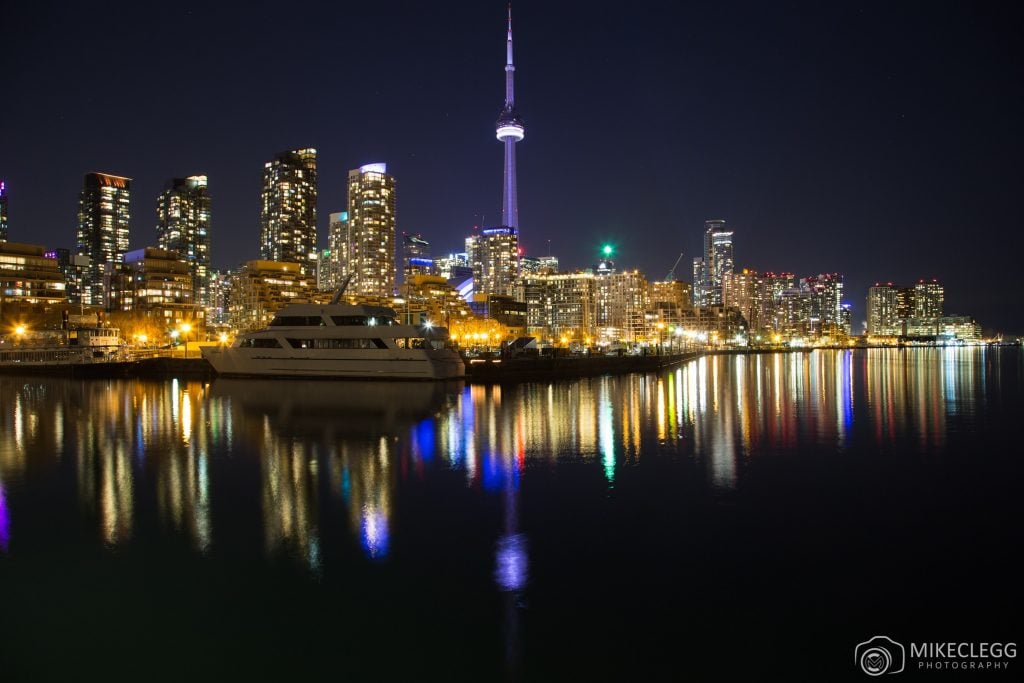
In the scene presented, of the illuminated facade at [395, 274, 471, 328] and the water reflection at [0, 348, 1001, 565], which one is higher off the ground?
the illuminated facade at [395, 274, 471, 328]

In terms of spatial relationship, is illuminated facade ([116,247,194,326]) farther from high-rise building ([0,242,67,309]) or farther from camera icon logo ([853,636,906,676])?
camera icon logo ([853,636,906,676])

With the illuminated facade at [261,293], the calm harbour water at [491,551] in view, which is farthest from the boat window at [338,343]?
the illuminated facade at [261,293]

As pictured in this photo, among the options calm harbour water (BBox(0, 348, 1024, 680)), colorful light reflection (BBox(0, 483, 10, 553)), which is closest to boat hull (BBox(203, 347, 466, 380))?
calm harbour water (BBox(0, 348, 1024, 680))

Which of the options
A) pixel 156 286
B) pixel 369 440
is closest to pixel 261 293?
pixel 156 286

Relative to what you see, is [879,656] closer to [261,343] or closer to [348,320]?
[348,320]

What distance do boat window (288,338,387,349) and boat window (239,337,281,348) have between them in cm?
141

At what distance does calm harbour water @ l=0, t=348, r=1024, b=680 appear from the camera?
789cm

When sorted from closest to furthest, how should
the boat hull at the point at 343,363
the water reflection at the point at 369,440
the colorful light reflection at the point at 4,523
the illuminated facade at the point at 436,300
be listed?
the colorful light reflection at the point at 4,523
the water reflection at the point at 369,440
the boat hull at the point at 343,363
the illuminated facade at the point at 436,300

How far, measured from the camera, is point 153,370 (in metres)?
55.1

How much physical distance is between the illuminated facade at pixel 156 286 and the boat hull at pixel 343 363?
10059 centimetres

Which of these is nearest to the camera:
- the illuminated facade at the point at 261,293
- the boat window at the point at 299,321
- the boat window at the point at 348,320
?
the boat window at the point at 348,320

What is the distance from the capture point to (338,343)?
48.8 metres

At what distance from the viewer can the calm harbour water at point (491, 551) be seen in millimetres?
7891

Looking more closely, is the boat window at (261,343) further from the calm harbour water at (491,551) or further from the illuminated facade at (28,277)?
the illuminated facade at (28,277)
